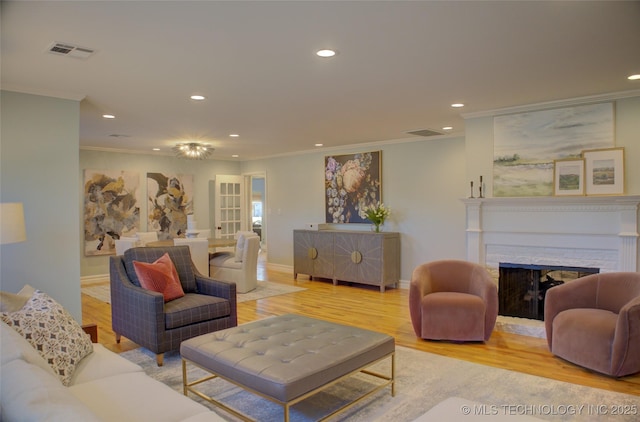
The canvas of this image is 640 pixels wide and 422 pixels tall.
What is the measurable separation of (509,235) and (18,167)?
16.1ft

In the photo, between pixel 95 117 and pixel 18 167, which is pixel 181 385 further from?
pixel 95 117

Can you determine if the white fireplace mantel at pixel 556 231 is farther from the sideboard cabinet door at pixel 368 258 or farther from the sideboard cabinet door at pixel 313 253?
the sideboard cabinet door at pixel 313 253

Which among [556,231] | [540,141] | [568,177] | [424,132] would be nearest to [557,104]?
[540,141]

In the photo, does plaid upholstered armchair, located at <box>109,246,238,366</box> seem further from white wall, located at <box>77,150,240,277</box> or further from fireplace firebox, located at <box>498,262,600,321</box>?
white wall, located at <box>77,150,240,277</box>

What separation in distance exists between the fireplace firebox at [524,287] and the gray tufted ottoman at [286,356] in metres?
2.53

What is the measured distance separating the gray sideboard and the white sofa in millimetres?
4509

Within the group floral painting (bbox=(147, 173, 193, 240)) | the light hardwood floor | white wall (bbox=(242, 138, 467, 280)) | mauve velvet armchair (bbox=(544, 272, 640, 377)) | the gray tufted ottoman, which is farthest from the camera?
floral painting (bbox=(147, 173, 193, 240))

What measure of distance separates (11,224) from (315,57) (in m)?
2.31

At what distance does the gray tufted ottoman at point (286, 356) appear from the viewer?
7.28 feet

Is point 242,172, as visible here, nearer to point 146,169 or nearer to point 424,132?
point 146,169

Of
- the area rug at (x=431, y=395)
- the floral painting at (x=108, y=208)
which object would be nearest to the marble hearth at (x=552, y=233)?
the area rug at (x=431, y=395)

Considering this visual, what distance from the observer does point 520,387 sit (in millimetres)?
2998

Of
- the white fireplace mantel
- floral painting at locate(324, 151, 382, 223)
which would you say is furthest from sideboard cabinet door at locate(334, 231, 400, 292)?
the white fireplace mantel

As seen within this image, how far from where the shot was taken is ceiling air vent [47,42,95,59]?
107 inches
